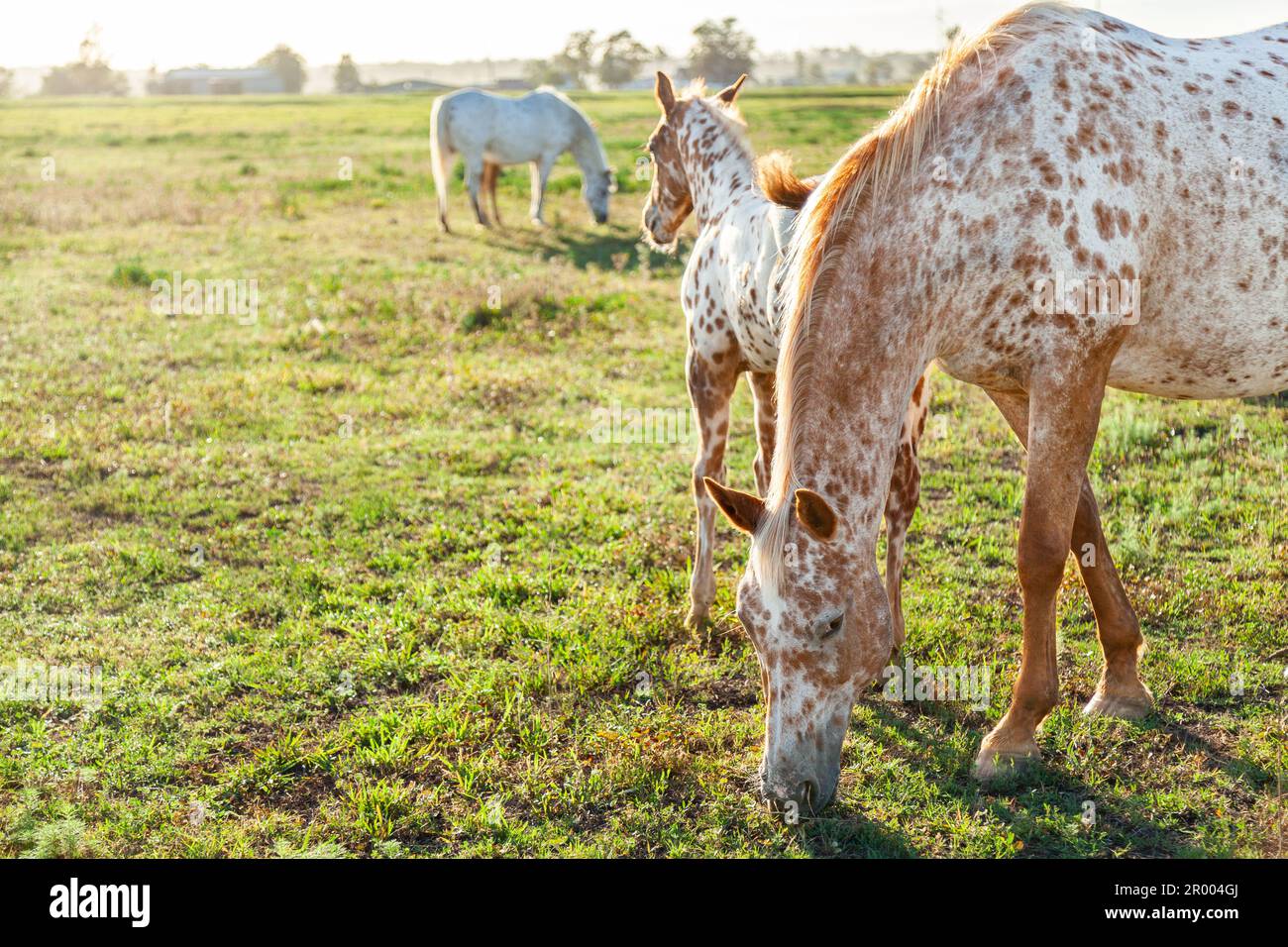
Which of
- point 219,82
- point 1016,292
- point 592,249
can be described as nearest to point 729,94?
point 1016,292

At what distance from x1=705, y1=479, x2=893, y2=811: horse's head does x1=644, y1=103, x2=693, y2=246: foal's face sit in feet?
11.6

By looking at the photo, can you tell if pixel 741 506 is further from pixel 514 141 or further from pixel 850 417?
pixel 514 141

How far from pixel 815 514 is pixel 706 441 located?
209 cm

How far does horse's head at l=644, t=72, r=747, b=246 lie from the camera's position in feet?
20.7

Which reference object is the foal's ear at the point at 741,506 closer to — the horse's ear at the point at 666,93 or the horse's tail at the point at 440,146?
the horse's ear at the point at 666,93

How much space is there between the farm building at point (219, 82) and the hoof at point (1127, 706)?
365 ft

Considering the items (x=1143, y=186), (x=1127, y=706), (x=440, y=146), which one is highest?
(x=440, y=146)

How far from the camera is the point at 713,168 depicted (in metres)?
5.91

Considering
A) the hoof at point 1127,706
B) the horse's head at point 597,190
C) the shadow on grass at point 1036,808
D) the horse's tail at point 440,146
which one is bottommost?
the shadow on grass at point 1036,808

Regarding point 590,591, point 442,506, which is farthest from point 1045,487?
point 442,506

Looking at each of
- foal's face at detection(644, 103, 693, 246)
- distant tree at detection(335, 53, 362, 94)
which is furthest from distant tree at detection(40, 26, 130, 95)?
foal's face at detection(644, 103, 693, 246)

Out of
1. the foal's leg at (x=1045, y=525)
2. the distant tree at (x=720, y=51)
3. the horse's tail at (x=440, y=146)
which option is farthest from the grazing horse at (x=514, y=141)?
the distant tree at (x=720, y=51)

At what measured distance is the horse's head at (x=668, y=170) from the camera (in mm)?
6316

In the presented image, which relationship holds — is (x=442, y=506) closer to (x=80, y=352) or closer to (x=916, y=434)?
(x=916, y=434)
